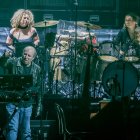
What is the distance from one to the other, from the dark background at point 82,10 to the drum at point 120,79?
4294mm

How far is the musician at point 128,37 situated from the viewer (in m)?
12.5

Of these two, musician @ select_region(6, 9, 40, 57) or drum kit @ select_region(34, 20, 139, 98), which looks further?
musician @ select_region(6, 9, 40, 57)

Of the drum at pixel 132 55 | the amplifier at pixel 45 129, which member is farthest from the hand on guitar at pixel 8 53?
the drum at pixel 132 55

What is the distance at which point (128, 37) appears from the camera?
1298 centimetres

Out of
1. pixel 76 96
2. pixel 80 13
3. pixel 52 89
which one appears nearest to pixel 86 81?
pixel 76 96

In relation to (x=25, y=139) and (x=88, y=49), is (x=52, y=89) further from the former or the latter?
(x=25, y=139)

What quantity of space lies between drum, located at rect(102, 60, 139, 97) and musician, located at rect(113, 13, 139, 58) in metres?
2.15

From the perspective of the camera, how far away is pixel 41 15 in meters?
14.5

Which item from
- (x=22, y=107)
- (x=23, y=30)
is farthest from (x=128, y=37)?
(x=22, y=107)

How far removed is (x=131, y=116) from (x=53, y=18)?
252 inches

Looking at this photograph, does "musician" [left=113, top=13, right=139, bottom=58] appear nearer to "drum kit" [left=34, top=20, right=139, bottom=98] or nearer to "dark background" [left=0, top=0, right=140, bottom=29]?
"drum kit" [left=34, top=20, right=139, bottom=98]

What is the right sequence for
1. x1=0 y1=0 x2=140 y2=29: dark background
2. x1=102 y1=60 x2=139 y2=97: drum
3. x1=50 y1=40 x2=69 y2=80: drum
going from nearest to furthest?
x1=102 y1=60 x2=139 y2=97: drum < x1=50 y1=40 x2=69 y2=80: drum < x1=0 y1=0 x2=140 y2=29: dark background

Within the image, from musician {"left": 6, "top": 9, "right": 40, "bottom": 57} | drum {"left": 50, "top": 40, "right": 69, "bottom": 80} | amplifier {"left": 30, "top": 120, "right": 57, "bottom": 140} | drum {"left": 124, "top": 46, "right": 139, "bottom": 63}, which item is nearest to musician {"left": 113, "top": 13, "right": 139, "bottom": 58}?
drum {"left": 124, "top": 46, "right": 139, "bottom": 63}

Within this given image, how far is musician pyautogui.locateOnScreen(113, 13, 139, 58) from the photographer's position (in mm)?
12531
